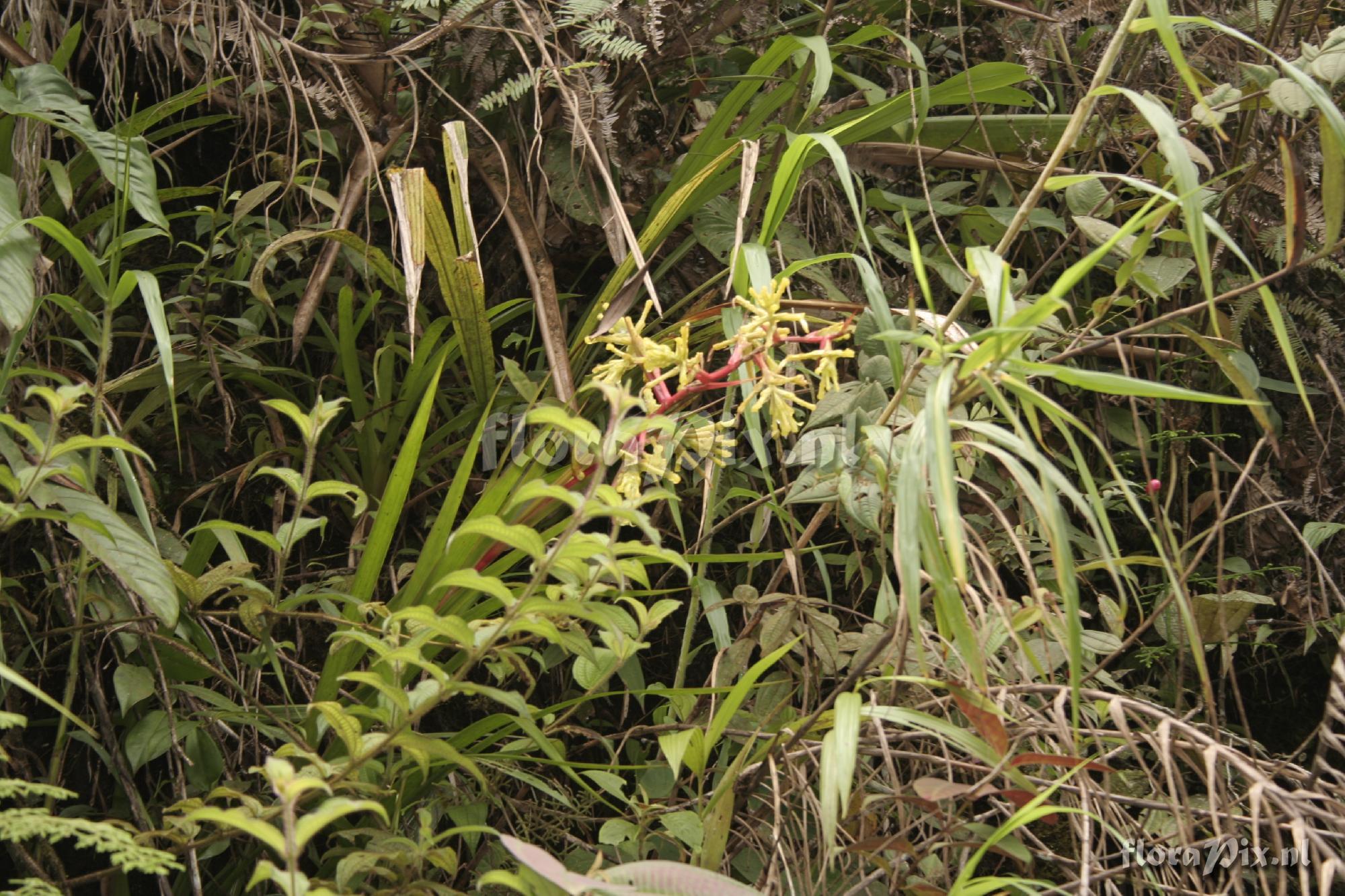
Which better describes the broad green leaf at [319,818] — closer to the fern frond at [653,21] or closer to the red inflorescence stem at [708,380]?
the red inflorescence stem at [708,380]

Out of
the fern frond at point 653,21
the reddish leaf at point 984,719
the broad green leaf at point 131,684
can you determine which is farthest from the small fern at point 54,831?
the fern frond at point 653,21

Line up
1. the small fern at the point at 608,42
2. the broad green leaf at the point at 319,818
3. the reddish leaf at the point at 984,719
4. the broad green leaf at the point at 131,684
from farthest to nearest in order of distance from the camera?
the small fern at the point at 608,42
the broad green leaf at the point at 131,684
the reddish leaf at the point at 984,719
the broad green leaf at the point at 319,818

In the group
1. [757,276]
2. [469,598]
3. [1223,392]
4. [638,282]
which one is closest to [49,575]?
[469,598]

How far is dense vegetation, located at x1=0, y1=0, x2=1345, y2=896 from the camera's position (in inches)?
32.7

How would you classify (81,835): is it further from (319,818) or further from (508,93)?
(508,93)

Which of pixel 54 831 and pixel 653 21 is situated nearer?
pixel 54 831

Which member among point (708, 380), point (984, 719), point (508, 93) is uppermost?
point (508, 93)

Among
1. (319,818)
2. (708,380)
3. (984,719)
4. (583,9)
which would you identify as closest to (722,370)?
(708,380)

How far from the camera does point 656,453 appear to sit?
91 cm

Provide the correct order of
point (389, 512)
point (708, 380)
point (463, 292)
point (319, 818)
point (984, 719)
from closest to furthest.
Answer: point (319, 818) → point (984, 719) → point (708, 380) → point (389, 512) → point (463, 292)

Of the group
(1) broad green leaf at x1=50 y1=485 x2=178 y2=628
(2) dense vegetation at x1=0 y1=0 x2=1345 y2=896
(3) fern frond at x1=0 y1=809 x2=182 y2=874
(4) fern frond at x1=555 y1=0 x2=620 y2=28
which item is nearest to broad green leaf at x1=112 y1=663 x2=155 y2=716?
(2) dense vegetation at x1=0 y1=0 x2=1345 y2=896

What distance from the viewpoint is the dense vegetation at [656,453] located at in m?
0.83

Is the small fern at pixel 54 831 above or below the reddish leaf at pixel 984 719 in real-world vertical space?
above

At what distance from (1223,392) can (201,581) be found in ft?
4.73
